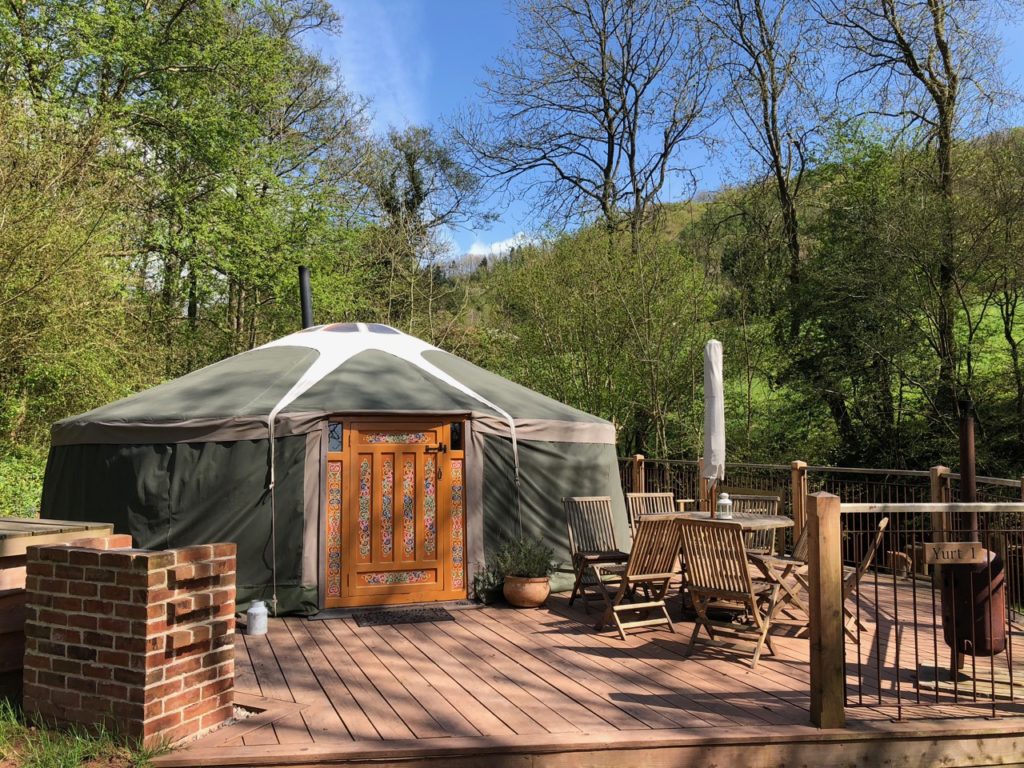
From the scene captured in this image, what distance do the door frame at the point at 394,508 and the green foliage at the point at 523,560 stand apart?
0.28m

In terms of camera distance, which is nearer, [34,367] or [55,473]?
[55,473]

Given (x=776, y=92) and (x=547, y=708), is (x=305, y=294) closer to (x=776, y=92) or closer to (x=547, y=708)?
(x=547, y=708)

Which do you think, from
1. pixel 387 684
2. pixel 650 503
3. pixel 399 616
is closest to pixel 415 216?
pixel 650 503

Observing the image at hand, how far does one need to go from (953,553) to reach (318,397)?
4.18 m

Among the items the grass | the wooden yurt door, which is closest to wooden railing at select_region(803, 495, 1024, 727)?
the grass

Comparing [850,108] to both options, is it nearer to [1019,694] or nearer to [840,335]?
[840,335]

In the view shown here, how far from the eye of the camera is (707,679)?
12.3ft

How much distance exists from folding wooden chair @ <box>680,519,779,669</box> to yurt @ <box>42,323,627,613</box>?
2.03 metres

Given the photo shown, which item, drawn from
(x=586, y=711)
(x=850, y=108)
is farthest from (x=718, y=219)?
(x=586, y=711)

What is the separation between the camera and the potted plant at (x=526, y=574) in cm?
555

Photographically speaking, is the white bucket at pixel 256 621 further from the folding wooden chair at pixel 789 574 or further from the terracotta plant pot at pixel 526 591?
the folding wooden chair at pixel 789 574

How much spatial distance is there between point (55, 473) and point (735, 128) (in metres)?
12.2

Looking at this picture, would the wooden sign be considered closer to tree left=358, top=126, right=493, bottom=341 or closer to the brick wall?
the brick wall

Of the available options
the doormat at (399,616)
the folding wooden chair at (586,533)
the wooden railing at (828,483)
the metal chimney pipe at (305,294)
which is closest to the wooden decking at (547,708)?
the doormat at (399,616)
